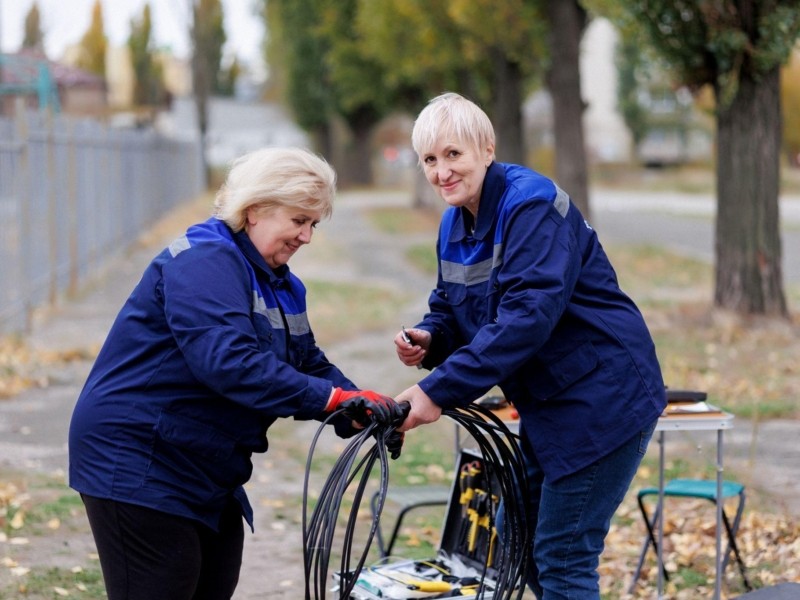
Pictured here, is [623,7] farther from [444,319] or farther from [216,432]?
[216,432]

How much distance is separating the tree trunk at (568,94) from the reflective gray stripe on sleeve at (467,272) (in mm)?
12390

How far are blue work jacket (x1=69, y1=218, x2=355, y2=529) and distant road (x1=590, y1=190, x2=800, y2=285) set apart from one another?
49.5ft

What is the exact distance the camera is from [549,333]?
332cm

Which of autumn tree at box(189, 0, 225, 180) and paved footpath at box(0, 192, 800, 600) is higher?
autumn tree at box(189, 0, 225, 180)

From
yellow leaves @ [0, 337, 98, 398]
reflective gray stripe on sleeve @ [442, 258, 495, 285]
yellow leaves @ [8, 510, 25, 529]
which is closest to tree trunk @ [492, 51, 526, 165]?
yellow leaves @ [0, 337, 98, 398]

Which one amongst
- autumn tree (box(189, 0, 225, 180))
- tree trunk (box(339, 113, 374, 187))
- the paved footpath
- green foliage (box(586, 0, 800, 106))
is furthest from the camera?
tree trunk (box(339, 113, 374, 187))

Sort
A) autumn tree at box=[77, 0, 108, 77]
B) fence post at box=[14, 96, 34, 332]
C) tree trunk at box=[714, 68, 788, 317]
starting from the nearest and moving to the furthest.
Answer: tree trunk at box=[714, 68, 788, 317] → fence post at box=[14, 96, 34, 332] → autumn tree at box=[77, 0, 108, 77]

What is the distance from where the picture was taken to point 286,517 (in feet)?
21.2

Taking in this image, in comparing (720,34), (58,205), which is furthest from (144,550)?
(58,205)

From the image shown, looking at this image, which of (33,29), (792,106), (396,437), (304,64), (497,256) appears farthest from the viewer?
(33,29)

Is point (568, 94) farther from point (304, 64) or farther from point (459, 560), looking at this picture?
point (304, 64)

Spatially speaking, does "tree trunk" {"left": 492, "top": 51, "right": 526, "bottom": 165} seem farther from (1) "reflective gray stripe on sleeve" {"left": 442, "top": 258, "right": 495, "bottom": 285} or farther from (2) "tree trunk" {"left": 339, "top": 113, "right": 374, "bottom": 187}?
(2) "tree trunk" {"left": 339, "top": 113, "right": 374, "bottom": 187}

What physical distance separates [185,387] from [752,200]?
9.56 m

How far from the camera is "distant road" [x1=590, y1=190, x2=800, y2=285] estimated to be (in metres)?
22.3
